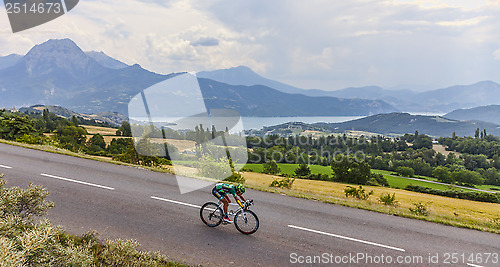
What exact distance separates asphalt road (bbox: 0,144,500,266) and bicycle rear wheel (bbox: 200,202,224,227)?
0.19 m

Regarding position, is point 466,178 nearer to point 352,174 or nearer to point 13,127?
point 352,174

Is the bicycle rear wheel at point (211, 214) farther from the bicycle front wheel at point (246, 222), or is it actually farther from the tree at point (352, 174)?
the tree at point (352, 174)

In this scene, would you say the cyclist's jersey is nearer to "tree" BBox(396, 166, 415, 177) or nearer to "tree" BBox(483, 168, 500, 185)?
"tree" BBox(396, 166, 415, 177)

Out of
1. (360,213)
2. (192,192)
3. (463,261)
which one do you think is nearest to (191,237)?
(192,192)

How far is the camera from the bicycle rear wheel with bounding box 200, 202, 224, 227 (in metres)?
7.42

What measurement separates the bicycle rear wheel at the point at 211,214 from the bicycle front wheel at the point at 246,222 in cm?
51

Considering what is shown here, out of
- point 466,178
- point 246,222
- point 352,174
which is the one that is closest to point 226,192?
point 246,222

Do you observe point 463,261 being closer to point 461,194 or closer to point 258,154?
point 461,194

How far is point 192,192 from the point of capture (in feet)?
34.8

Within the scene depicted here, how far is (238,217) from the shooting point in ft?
24.1

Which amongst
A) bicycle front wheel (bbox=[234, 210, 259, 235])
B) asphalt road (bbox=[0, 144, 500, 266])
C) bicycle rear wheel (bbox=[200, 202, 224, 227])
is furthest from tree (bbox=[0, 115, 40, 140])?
bicycle front wheel (bbox=[234, 210, 259, 235])

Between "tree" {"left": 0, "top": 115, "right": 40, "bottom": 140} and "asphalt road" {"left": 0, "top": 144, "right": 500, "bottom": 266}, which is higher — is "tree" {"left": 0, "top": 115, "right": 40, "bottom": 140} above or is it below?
above

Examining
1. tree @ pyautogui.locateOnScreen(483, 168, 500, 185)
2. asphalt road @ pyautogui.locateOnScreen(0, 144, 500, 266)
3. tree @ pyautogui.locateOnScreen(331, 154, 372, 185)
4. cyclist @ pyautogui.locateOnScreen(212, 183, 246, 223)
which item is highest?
cyclist @ pyautogui.locateOnScreen(212, 183, 246, 223)

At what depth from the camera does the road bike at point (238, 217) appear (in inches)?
284
